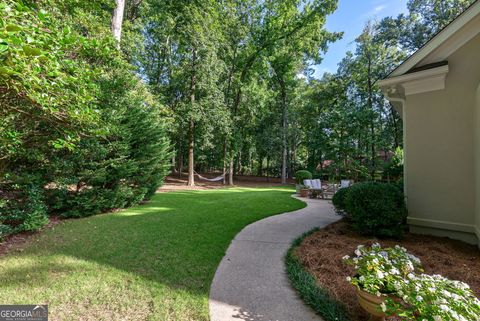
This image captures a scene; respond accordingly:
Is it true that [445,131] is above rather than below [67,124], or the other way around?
above

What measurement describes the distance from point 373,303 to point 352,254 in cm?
171

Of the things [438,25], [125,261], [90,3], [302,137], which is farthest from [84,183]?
[438,25]

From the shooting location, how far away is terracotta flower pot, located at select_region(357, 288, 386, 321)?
1.88 meters

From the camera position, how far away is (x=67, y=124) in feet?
10.5

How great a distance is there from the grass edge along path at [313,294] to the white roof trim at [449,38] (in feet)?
15.9

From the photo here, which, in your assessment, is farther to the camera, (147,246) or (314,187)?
(314,187)

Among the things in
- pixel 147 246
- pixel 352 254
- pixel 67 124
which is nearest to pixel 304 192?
pixel 352 254

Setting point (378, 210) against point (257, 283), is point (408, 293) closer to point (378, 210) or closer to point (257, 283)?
point (257, 283)

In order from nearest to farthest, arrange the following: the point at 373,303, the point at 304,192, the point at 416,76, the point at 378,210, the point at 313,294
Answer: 1. the point at 373,303
2. the point at 313,294
3. the point at 378,210
4. the point at 416,76
5. the point at 304,192

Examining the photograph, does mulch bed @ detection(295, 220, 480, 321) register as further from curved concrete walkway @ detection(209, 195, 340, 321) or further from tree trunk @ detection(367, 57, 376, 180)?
tree trunk @ detection(367, 57, 376, 180)

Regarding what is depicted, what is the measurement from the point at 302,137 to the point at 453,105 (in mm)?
17700

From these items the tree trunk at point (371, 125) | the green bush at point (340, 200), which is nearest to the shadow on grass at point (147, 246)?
the green bush at point (340, 200)

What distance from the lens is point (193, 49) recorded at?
13.7m

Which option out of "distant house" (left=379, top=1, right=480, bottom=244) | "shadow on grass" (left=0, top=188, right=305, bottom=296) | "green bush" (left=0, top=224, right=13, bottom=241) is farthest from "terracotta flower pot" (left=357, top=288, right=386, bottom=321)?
"green bush" (left=0, top=224, right=13, bottom=241)
